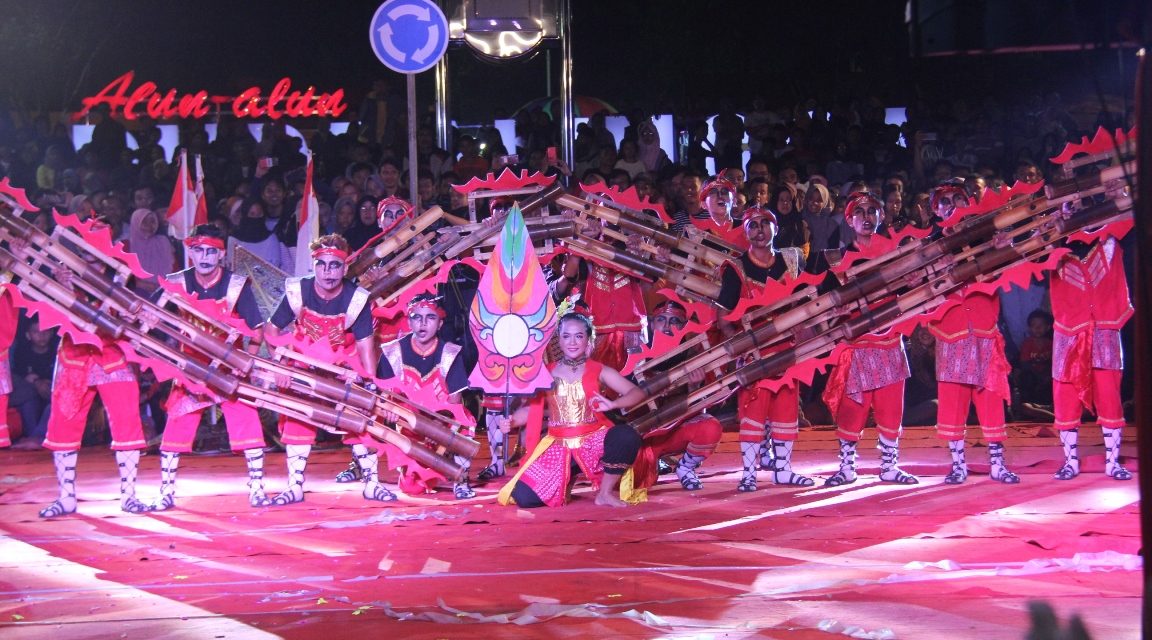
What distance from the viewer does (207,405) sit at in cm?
711

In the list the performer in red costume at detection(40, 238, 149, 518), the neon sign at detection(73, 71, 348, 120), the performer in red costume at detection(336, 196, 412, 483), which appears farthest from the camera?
the neon sign at detection(73, 71, 348, 120)

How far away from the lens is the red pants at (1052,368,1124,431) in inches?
291

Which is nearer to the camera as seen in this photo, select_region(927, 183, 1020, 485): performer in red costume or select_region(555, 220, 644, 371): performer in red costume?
select_region(927, 183, 1020, 485): performer in red costume

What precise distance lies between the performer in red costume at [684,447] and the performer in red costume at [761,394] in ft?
0.70

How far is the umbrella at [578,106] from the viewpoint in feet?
39.7

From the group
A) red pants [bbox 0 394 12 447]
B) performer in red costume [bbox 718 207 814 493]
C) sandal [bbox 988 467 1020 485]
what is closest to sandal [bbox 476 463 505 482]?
performer in red costume [bbox 718 207 814 493]

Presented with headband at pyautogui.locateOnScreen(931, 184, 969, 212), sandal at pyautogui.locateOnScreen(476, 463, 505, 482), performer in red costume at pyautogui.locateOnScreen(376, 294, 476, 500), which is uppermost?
headband at pyautogui.locateOnScreen(931, 184, 969, 212)

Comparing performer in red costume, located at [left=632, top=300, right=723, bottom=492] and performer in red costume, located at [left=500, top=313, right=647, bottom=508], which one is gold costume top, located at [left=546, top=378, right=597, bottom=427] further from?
performer in red costume, located at [left=632, top=300, right=723, bottom=492]

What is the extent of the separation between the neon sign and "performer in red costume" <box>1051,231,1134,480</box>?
328 inches

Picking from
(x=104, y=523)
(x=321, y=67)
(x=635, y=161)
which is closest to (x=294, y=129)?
(x=321, y=67)

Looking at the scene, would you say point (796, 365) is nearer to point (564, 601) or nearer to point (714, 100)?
point (564, 601)

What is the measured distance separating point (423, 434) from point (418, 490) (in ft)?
1.17

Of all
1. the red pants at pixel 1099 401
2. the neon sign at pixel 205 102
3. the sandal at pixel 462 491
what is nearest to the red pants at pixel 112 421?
the sandal at pixel 462 491

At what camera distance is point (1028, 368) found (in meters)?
9.77
